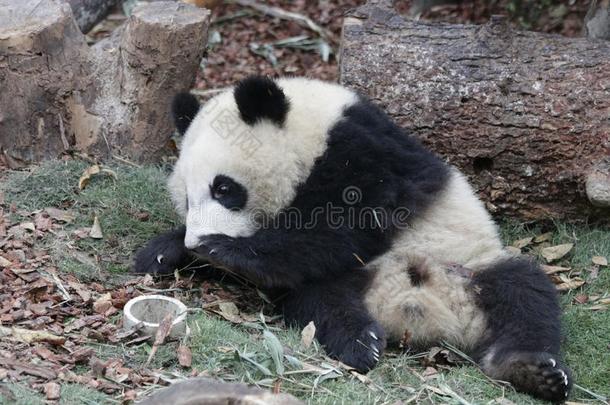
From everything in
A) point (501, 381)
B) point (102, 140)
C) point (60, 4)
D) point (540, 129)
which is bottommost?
point (501, 381)

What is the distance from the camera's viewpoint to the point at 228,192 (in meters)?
4.62

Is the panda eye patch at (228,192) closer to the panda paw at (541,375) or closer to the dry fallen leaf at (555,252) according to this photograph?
the panda paw at (541,375)

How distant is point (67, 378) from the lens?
3693 millimetres

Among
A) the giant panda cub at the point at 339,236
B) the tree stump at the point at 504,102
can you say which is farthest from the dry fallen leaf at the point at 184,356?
the tree stump at the point at 504,102

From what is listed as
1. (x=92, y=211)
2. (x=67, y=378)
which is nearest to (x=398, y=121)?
(x=92, y=211)

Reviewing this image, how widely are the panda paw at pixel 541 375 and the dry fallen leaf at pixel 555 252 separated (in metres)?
1.44

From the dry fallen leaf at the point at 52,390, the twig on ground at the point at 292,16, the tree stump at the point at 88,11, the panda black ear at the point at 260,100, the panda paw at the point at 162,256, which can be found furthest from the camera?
the twig on ground at the point at 292,16

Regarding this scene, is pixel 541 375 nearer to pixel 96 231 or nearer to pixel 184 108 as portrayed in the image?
pixel 184 108

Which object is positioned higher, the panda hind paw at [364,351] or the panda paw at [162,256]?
the panda paw at [162,256]

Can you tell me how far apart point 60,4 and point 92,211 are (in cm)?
147

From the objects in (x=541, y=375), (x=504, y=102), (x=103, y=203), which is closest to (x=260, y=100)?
(x=103, y=203)

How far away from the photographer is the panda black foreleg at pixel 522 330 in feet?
13.6

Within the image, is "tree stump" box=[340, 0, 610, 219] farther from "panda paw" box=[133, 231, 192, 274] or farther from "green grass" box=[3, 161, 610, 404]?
"panda paw" box=[133, 231, 192, 274]

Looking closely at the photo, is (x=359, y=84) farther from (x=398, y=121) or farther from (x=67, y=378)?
(x=67, y=378)
